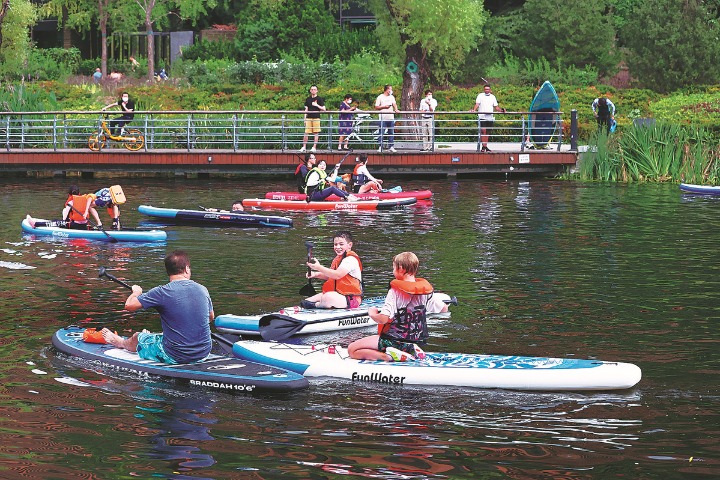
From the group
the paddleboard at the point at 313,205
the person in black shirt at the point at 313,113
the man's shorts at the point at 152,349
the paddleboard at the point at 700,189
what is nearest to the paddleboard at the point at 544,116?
the paddleboard at the point at 700,189

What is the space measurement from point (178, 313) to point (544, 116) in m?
24.1

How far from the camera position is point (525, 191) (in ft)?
97.8

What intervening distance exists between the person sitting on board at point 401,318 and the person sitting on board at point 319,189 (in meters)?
14.7

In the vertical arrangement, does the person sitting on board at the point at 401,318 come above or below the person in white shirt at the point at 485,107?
below

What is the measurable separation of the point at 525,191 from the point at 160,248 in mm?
11757

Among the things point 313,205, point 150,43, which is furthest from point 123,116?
point 150,43

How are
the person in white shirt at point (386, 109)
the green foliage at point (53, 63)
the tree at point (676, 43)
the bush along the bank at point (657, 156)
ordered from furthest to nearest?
1. the green foliage at point (53, 63)
2. the tree at point (676, 43)
3. the person in white shirt at point (386, 109)
4. the bush along the bank at point (657, 156)

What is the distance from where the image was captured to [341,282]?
46.0ft

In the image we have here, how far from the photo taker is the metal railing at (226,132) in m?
33.4

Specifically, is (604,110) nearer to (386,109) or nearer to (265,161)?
(386,109)

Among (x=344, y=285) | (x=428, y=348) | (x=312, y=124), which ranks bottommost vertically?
(x=428, y=348)

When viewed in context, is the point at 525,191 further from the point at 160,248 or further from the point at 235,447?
the point at 235,447

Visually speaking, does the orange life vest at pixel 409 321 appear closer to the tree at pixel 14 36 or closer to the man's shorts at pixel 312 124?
the man's shorts at pixel 312 124

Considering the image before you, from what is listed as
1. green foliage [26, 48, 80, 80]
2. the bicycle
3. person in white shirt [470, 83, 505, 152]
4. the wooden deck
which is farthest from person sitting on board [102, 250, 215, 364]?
green foliage [26, 48, 80, 80]
